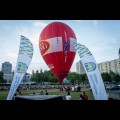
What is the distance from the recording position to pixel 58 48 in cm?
1213

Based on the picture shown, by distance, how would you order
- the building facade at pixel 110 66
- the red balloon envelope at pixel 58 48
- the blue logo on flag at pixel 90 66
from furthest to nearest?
the building facade at pixel 110 66, the red balloon envelope at pixel 58 48, the blue logo on flag at pixel 90 66

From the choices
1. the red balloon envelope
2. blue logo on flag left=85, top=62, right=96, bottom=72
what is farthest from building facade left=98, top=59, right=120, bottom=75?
blue logo on flag left=85, top=62, right=96, bottom=72

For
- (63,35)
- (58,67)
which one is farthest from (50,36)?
(58,67)

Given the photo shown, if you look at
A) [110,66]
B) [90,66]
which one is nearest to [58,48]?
[90,66]

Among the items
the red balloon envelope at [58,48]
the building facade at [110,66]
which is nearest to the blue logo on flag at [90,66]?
the red balloon envelope at [58,48]

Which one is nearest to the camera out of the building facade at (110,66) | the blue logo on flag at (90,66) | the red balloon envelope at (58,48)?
the blue logo on flag at (90,66)

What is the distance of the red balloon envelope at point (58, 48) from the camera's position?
39.5 ft

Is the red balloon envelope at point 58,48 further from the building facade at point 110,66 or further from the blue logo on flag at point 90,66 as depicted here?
the building facade at point 110,66

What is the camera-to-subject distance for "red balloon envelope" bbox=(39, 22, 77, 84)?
39.5ft

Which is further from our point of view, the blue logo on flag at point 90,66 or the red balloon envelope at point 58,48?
the red balloon envelope at point 58,48

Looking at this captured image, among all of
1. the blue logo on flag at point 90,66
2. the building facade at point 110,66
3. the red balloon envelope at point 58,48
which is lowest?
the blue logo on flag at point 90,66
